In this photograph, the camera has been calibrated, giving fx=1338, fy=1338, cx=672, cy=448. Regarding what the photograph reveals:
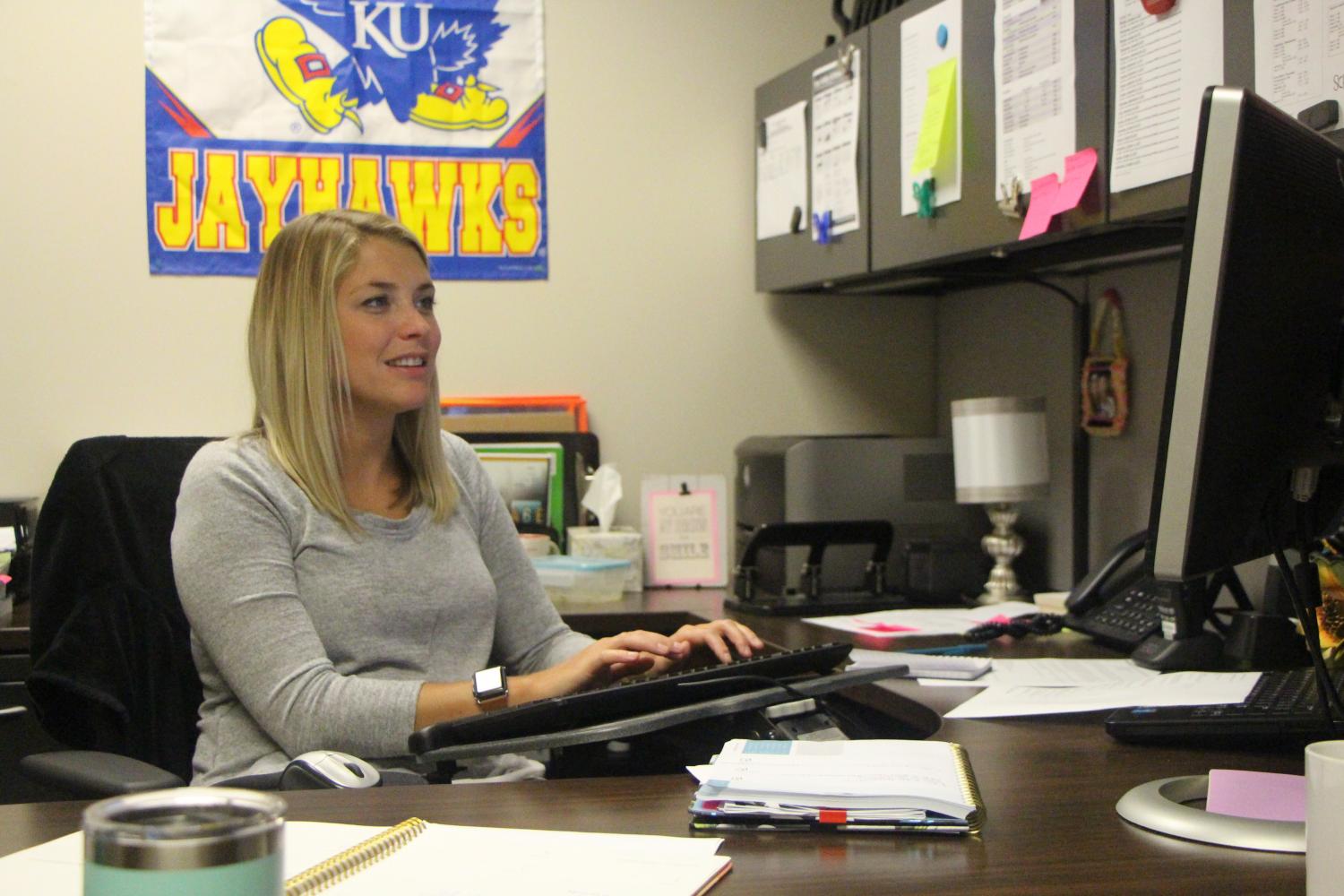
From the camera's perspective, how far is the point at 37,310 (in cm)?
253

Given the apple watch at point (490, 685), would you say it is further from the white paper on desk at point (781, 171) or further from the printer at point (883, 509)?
the white paper on desk at point (781, 171)

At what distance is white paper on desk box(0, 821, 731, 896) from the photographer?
78 cm

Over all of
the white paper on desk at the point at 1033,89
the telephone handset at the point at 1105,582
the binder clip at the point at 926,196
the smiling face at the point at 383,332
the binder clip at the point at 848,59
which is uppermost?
the binder clip at the point at 848,59

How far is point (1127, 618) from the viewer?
6.00 ft

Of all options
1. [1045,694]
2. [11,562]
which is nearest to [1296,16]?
[1045,694]

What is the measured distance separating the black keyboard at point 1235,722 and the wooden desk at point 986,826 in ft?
0.05

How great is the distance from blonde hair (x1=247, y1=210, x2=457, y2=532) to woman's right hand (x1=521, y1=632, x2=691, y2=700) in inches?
13.4

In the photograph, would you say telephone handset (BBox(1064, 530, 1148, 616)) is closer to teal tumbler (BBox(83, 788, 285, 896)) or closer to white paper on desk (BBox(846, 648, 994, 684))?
white paper on desk (BBox(846, 648, 994, 684))

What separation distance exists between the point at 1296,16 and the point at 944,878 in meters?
1.06

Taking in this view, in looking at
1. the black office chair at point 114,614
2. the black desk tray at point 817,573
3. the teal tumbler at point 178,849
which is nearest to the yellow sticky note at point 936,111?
the black desk tray at point 817,573

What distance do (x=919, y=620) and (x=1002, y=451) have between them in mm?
391

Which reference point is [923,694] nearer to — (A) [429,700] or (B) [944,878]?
(A) [429,700]

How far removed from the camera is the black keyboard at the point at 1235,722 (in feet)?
3.67

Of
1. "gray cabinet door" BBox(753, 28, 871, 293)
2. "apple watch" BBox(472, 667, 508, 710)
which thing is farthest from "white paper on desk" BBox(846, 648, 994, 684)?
"gray cabinet door" BBox(753, 28, 871, 293)
